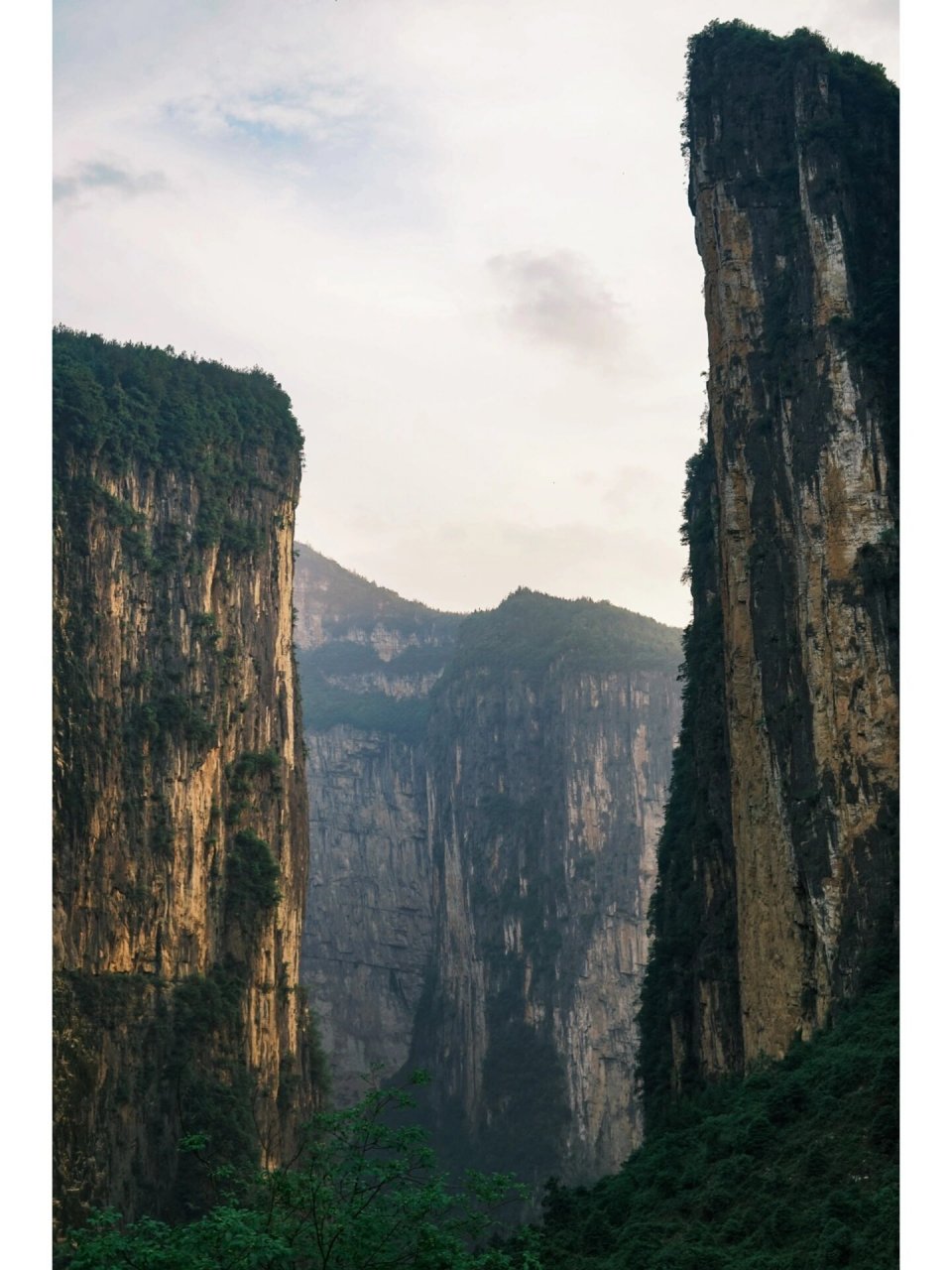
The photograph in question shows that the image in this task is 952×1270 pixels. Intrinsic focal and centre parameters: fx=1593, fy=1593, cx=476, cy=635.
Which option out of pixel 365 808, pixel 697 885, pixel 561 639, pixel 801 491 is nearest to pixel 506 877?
pixel 365 808

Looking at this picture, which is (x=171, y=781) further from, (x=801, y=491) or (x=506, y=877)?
(x=506, y=877)

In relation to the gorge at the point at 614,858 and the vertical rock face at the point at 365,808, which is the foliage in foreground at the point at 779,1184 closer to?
the gorge at the point at 614,858

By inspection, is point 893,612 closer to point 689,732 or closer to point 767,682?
point 767,682

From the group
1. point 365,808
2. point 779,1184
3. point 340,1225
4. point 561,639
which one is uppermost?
point 561,639

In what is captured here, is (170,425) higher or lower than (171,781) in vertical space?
higher

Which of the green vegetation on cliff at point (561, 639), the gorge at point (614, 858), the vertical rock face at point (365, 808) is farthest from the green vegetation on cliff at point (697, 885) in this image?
the green vegetation on cliff at point (561, 639)
